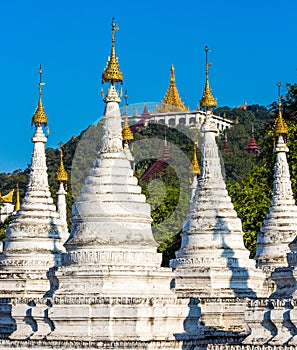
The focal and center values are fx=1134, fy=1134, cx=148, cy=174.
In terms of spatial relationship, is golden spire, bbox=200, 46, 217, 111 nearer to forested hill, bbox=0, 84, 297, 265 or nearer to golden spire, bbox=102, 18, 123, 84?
golden spire, bbox=102, 18, 123, 84

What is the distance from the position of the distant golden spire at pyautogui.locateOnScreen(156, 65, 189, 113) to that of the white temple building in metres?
106

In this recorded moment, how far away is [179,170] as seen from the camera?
8806 centimetres

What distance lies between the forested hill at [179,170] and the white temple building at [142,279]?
1221 centimetres

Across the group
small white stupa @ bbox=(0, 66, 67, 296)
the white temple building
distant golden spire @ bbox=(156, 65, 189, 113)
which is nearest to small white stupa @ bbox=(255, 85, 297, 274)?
the white temple building

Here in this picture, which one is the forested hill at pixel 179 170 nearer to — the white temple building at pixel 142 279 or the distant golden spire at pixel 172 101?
the distant golden spire at pixel 172 101

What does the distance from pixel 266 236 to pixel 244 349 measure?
12279 mm

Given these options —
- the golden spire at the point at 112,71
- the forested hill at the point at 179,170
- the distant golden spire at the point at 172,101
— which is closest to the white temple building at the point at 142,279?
the golden spire at the point at 112,71

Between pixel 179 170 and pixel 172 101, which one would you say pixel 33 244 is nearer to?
pixel 179 170

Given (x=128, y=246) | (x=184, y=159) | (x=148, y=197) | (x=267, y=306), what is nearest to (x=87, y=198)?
(x=128, y=246)

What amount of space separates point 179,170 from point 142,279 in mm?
60809

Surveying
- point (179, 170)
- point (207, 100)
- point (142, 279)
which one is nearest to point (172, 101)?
point (179, 170)

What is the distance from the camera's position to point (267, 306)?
77.2 feet

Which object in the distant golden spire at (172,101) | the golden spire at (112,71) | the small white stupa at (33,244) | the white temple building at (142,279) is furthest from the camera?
the distant golden spire at (172,101)

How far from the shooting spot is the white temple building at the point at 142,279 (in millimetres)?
26203
